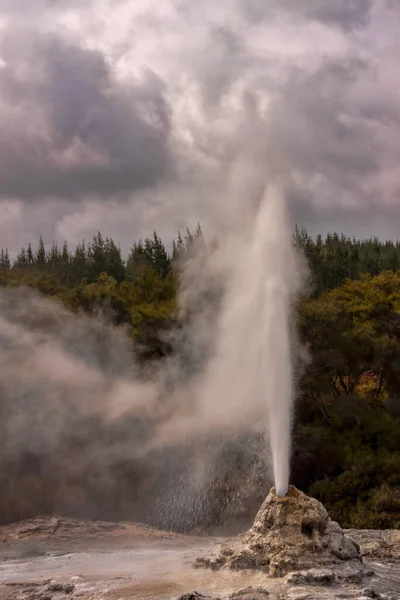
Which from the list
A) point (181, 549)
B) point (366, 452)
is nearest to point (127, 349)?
point (366, 452)

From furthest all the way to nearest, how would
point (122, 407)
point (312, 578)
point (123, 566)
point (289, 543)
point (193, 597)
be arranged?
point (122, 407)
point (123, 566)
point (289, 543)
point (312, 578)
point (193, 597)

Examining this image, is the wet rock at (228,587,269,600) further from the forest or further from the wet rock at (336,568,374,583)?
the forest

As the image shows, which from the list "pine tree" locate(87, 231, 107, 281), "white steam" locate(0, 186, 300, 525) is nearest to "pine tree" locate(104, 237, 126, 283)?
"pine tree" locate(87, 231, 107, 281)

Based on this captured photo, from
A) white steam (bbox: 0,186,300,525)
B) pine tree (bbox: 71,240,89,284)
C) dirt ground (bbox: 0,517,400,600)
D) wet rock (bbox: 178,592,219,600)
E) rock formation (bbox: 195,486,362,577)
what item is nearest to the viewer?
wet rock (bbox: 178,592,219,600)

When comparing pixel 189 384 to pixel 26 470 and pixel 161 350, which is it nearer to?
pixel 161 350

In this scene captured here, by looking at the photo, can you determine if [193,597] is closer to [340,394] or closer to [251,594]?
[251,594]

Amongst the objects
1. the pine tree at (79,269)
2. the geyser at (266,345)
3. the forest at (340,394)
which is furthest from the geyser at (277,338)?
the pine tree at (79,269)

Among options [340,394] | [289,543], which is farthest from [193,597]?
[340,394]
